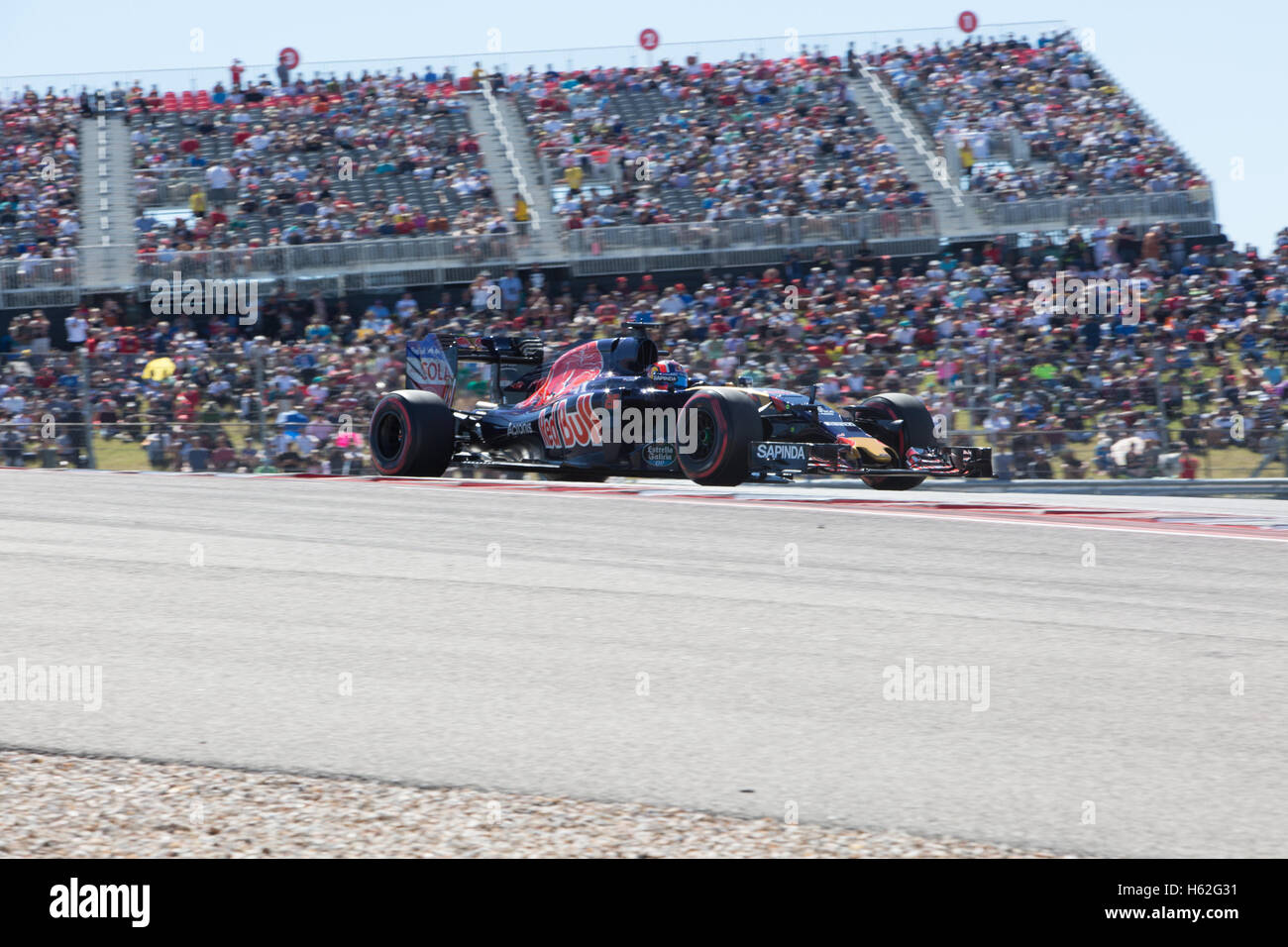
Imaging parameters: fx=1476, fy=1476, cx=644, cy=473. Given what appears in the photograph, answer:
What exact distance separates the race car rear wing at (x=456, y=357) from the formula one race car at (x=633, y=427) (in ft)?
0.04

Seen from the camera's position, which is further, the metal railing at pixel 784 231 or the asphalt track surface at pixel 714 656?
the metal railing at pixel 784 231

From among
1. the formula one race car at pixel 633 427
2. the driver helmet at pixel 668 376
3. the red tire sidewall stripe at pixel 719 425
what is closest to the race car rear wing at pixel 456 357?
the formula one race car at pixel 633 427

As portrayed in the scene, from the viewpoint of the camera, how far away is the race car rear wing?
14.4m

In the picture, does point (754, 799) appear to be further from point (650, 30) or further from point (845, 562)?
point (650, 30)

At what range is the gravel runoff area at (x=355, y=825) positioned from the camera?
4.01 meters

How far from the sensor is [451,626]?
7.03m

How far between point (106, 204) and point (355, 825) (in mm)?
26536

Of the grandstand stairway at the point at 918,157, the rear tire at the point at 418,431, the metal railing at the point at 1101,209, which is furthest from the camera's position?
the grandstand stairway at the point at 918,157

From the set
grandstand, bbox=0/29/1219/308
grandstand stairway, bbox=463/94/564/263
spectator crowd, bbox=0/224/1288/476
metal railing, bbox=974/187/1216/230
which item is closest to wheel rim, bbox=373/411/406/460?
spectator crowd, bbox=0/224/1288/476

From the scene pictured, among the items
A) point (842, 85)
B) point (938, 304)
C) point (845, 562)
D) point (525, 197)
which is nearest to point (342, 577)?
point (845, 562)

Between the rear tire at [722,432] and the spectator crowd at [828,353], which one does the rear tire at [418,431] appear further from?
the rear tire at [722,432]

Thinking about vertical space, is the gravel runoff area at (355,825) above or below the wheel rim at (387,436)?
below
